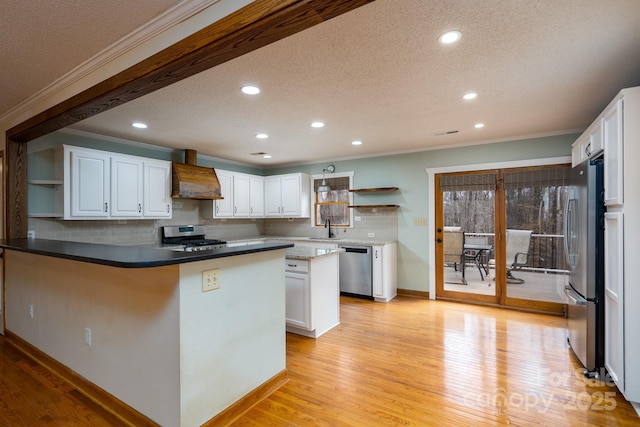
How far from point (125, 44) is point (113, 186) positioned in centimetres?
254

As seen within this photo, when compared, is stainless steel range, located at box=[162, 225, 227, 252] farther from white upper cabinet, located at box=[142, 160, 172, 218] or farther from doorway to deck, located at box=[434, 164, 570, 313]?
doorway to deck, located at box=[434, 164, 570, 313]

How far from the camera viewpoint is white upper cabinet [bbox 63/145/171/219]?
11.7ft

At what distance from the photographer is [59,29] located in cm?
182

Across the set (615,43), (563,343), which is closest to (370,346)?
(563,343)

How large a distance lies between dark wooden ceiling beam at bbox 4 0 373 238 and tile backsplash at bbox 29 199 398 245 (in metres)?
1.33

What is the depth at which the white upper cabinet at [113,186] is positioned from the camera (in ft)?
11.7

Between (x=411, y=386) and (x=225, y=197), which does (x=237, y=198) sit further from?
(x=411, y=386)

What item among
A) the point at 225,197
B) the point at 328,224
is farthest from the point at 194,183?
the point at 328,224

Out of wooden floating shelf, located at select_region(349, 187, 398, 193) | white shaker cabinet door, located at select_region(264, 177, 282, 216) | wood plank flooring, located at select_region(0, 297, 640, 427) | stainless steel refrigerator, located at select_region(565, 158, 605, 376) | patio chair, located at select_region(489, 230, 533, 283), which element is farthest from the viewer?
white shaker cabinet door, located at select_region(264, 177, 282, 216)

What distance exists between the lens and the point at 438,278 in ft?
15.8

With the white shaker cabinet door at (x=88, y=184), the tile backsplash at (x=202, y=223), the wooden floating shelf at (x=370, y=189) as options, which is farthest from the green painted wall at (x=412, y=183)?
the white shaker cabinet door at (x=88, y=184)

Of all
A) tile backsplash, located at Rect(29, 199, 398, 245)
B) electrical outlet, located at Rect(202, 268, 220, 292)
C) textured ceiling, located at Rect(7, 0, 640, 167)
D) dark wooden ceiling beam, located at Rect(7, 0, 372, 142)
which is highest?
textured ceiling, located at Rect(7, 0, 640, 167)

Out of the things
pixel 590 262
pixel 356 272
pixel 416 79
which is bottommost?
pixel 356 272

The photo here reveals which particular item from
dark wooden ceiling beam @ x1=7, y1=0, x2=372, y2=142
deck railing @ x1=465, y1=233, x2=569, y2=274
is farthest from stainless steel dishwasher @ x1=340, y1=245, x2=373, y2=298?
dark wooden ceiling beam @ x1=7, y1=0, x2=372, y2=142
